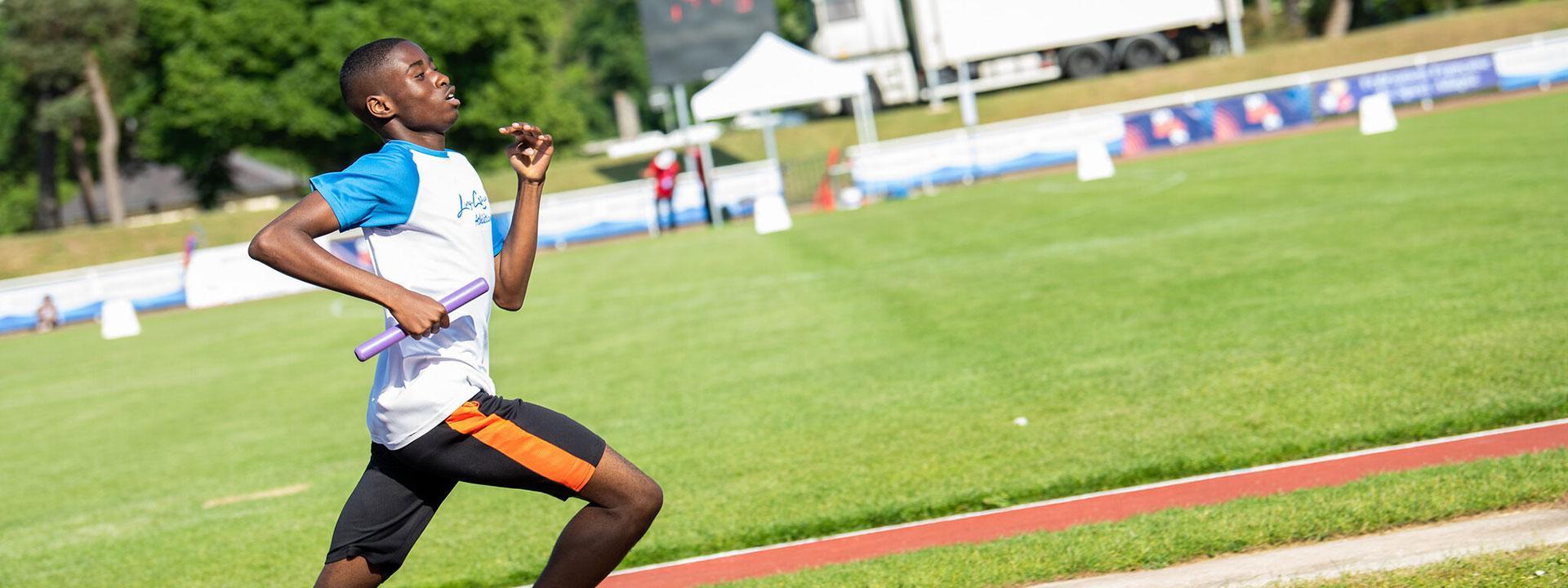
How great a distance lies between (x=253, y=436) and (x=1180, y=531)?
7.70 meters

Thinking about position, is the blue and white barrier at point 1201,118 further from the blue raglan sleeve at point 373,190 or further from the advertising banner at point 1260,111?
the blue raglan sleeve at point 373,190

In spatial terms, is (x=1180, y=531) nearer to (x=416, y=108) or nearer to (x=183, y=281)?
(x=416, y=108)

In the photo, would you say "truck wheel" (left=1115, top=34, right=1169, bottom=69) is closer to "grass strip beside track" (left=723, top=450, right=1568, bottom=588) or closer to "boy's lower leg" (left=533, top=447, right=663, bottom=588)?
"grass strip beside track" (left=723, top=450, right=1568, bottom=588)

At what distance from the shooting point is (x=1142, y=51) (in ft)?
143

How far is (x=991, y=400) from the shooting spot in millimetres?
7875

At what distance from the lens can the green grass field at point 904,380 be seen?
6227mm

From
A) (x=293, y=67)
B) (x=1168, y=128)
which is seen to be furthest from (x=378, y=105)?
(x=293, y=67)

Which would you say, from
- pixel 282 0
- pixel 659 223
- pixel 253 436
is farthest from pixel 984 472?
pixel 282 0

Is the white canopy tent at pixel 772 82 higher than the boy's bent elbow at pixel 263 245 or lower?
higher

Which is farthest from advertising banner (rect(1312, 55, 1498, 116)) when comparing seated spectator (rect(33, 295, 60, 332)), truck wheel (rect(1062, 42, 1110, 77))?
seated spectator (rect(33, 295, 60, 332))

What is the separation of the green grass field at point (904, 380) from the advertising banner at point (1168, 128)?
13.4m

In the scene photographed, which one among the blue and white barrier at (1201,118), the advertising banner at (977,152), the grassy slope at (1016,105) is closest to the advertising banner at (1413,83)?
the blue and white barrier at (1201,118)

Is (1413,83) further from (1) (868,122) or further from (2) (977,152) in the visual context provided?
(1) (868,122)

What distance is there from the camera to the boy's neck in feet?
12.2
